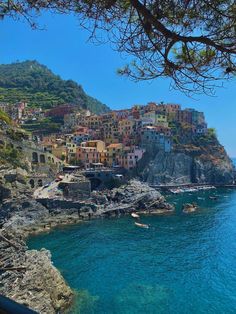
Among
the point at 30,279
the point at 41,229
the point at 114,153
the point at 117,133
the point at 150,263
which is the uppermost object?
the point at 117,133

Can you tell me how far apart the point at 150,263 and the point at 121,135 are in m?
52.5

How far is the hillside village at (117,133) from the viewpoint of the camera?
66.2 metres

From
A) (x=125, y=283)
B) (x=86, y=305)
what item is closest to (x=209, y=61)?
(x=86, y=305)

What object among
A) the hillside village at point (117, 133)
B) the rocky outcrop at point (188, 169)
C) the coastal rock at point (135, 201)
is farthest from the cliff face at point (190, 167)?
the coastal rock at point (135, 201)

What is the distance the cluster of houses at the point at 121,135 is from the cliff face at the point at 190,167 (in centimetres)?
239

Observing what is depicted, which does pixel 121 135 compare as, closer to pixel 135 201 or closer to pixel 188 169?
pixel 188 169

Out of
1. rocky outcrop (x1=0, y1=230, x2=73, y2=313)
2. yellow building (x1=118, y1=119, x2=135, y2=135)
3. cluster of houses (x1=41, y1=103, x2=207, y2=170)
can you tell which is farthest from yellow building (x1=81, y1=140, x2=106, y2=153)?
rocky outcrop (x1=0, y1=230, x2=73, y2=313)

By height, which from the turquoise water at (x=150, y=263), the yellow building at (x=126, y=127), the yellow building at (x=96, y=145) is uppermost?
the yellow building at (x=126, y=127)

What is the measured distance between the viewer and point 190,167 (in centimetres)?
7425

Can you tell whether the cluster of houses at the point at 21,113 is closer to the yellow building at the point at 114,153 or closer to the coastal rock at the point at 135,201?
the yellow building at the point at 114,153

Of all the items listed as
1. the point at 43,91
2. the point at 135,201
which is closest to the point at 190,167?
the point at 135,201

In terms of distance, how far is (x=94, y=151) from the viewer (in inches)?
2633

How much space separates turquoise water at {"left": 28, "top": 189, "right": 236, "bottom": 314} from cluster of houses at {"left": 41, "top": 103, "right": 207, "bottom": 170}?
26473 mm

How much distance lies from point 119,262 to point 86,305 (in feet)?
25.0
